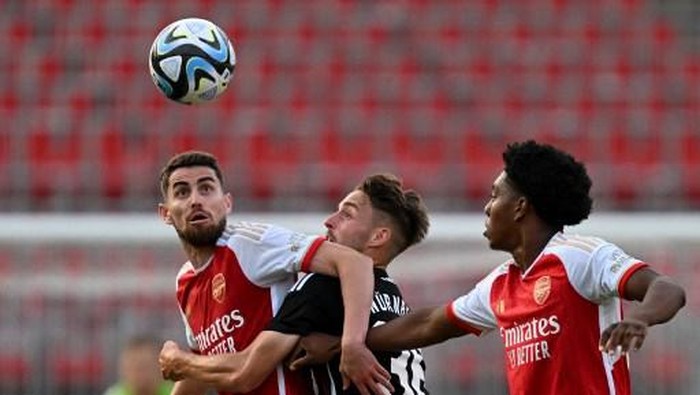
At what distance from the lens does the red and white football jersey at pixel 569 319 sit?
5.42 metres

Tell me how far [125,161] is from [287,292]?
5.67 metres

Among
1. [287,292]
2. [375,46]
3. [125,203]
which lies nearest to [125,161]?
[125,203]

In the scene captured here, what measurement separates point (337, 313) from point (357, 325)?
0.24 meters

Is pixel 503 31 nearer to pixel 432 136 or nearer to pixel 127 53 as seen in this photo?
pixel 432 136

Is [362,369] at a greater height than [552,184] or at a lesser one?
lesser

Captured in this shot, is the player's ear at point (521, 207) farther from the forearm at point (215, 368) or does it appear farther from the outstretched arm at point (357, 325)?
the forearm at point (215, 368)

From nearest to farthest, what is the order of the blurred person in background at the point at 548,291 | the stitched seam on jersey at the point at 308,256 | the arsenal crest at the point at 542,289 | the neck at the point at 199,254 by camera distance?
the blurred person in background at the point at 548,291 → the arsenal crest at the point at 542,289 → the stitched seam on jersey at the point at 308,256 → the neck at the point at 199,254

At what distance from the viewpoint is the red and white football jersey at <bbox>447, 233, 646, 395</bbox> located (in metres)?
5.42

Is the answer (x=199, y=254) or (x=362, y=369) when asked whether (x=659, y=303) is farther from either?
(x=199, y=254)

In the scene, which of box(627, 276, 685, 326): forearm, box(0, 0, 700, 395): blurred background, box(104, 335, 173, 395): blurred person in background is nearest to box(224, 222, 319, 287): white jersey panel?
box(627, 276, 685, 326): forearm

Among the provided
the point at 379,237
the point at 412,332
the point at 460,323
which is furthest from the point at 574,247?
the point at 379,237

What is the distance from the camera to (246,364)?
5.97m

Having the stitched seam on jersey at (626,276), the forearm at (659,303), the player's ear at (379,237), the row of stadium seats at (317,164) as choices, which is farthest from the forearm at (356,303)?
the row of stadium seats at (317,164)

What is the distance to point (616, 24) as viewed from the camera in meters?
12.5
